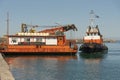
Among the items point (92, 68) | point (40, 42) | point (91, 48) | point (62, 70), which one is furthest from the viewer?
point (91, 48)

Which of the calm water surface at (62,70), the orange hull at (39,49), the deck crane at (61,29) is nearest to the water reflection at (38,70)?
the calm water surface at (62,70)

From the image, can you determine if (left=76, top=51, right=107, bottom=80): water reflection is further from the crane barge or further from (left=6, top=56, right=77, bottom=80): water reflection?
the crane barge

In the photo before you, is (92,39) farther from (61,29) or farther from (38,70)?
(38,70)

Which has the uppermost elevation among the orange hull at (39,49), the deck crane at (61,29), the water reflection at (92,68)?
the deck crane at (61,29)

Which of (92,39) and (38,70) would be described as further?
(92,39)

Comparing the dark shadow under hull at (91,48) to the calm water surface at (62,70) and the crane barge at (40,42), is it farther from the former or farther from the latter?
the calm water surface at (62,70)

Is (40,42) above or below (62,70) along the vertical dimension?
above

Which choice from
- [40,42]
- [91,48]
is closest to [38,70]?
[40,42]

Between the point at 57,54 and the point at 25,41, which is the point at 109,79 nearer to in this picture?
the point at 57,54

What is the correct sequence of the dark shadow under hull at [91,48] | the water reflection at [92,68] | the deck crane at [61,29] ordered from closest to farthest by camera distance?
the water reflection at [92,68] → the deck crane at [61,29] → the dark shadow under hull at [91,48]

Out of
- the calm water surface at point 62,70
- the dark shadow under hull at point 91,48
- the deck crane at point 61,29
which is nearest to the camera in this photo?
the calm water surface at point 62,70

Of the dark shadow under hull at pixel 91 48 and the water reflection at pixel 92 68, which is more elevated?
the dark shadow under hull at pixel 91 48

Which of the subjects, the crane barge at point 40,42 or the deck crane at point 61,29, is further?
the deck crane at point 61,29

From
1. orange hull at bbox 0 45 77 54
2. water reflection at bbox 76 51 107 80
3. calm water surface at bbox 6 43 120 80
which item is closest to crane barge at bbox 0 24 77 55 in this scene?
orange hull at bbox 0 45 77 54
